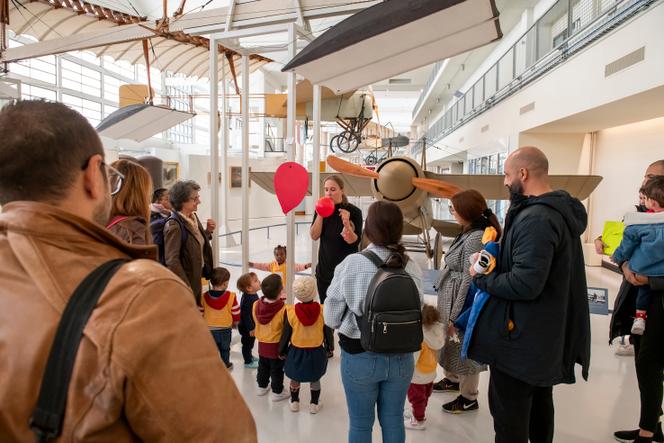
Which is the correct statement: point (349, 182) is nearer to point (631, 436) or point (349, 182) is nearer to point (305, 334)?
point (305, 334)

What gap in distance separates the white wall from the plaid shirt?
24.4ft

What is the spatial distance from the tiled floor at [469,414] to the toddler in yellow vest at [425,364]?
4.9 inches

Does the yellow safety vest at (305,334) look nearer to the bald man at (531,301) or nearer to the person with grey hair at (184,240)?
the person with grey hair at (184,240)

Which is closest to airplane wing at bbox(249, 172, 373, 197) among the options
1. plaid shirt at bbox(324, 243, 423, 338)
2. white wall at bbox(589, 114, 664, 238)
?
white wall at bbox(589, 114, 664, 238)

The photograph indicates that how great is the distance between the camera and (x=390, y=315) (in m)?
1.89

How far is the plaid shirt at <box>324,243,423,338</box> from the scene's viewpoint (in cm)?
198

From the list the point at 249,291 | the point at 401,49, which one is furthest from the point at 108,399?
the point at 401,49

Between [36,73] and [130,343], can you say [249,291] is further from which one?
[36,73]

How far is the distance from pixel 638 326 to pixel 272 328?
2438 millimetres

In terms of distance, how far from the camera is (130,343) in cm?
60

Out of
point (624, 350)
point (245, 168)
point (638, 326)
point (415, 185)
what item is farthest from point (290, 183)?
point (624, 350)

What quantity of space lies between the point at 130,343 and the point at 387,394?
1.70 metres

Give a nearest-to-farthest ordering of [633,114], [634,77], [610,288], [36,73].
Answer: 1. [634,77]
2. [633,114]
3. [610,288]
4. [36,73]

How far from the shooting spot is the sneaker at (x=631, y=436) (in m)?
2.56
